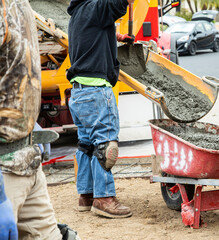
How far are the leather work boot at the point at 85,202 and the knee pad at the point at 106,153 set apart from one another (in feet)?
1.57

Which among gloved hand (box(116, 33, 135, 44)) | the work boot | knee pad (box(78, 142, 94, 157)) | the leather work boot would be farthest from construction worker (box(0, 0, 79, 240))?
gloved hand (box(116, 33, 135, 44))

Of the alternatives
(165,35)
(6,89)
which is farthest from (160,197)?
(165,35)

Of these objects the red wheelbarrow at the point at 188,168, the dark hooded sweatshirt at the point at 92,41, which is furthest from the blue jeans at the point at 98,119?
the red wheelbarrow at the point at 188,168

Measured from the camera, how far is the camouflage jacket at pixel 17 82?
89.1 inches

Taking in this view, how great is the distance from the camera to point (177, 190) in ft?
14.7

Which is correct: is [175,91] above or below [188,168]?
above

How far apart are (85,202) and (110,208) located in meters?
0.37

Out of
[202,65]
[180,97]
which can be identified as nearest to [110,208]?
[180,97]

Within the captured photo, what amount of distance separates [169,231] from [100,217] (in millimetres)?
796

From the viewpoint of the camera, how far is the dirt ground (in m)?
3.99

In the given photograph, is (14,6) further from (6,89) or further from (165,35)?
(165,35)

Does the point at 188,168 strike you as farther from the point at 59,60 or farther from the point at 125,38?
the point at 59,60

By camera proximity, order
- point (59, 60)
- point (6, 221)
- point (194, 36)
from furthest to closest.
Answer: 1. point (194, 36)
2. point (59, 60)
3. point (6, 221)

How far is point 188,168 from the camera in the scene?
3.98 meters
